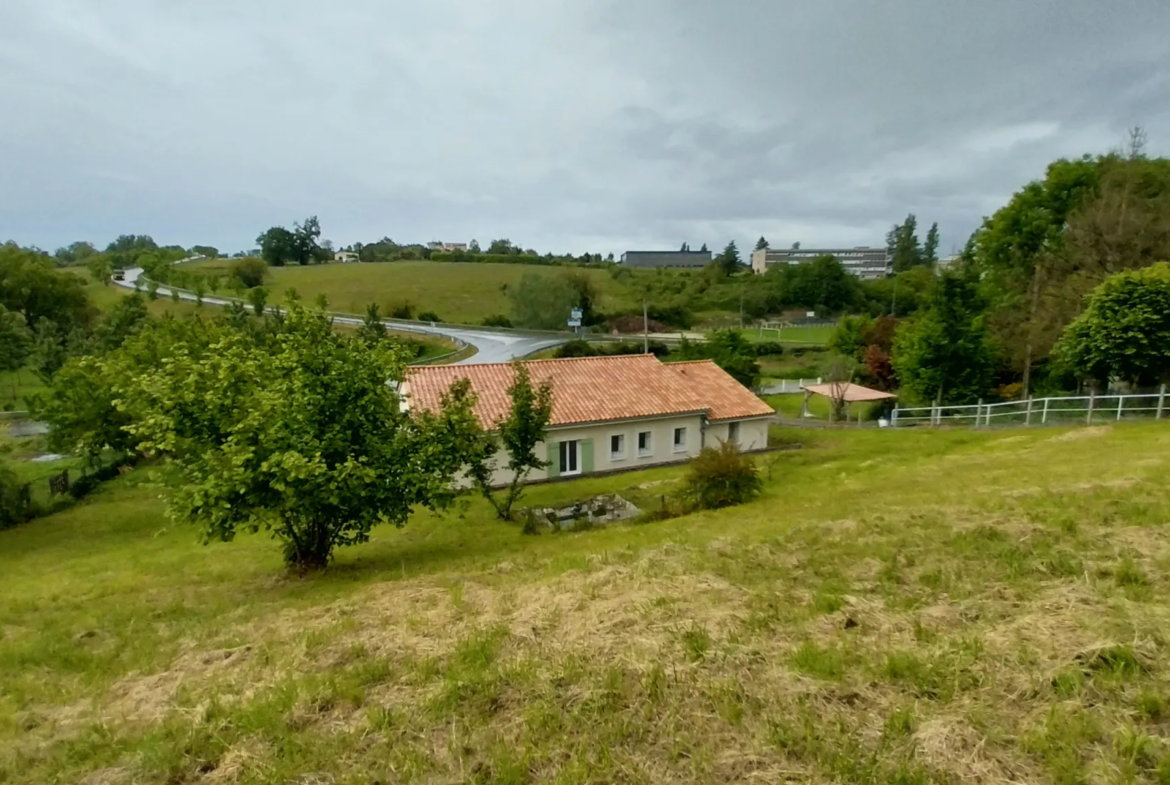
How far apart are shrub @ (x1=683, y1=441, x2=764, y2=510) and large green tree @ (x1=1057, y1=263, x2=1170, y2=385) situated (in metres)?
16.5

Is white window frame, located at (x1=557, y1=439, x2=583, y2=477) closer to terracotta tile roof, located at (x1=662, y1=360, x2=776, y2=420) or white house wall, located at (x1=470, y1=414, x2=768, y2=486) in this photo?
white house wall, located at (x1=470, y1=414, x2=768, y2=486)

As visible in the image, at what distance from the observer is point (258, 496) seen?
11805 millimetres

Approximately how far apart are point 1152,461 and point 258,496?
18429 mm

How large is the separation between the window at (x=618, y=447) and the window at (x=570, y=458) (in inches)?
65.5

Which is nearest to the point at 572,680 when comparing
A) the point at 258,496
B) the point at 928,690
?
the point at 928,690

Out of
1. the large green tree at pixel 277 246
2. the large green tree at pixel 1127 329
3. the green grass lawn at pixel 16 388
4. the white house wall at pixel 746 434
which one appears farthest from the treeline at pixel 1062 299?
the large green tree at pixel 277 246

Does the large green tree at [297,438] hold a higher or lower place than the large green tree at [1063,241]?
lower

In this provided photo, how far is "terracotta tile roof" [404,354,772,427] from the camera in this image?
26.3 meters

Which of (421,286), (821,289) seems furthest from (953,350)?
(421,286)

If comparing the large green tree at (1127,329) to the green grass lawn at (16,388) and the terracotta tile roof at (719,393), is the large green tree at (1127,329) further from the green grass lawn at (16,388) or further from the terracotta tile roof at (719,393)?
the green grass lawn at (16,388)

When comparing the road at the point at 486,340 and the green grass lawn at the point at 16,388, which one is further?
the road at the point at 486,340

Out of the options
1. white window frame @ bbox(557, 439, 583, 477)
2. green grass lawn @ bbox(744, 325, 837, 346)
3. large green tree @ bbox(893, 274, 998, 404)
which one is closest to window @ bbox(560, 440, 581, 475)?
white window frame @ bbox(557, 439, 583, 477)

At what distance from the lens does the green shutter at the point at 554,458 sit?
84.5 ft

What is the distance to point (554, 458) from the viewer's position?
85.0 feet
